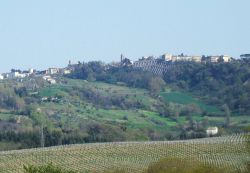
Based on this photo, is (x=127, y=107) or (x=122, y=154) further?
(x=127, y=107)

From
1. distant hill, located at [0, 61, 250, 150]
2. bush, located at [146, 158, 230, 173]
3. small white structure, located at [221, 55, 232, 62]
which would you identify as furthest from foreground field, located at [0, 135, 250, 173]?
small white structure, located at [221, 55, 232, 62]

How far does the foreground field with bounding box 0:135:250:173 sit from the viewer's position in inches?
2105

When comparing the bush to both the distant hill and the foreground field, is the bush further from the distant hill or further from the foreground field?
the distant hill

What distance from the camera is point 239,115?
398ft

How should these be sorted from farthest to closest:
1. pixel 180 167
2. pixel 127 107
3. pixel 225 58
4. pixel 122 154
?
pixel 225 58, pixel 127 107, pixel 122 154, pixel 180 167

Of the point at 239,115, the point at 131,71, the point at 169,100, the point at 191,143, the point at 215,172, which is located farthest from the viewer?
the point at 131,71

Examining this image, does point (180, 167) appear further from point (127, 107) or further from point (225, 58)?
point (225, 58)

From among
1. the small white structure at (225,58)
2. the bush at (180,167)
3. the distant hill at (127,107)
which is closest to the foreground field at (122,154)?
the bush at (180,167)

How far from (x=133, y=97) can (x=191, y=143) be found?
89.1m

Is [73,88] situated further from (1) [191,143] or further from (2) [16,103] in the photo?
(1) [191,143]

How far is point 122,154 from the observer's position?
5862 centimetres

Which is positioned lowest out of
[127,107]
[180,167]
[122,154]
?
[127,107]

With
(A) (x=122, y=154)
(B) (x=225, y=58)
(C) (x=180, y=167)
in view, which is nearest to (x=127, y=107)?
(B) (x=225, y=58)

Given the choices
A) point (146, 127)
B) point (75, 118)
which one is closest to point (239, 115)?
point (146, 127)
